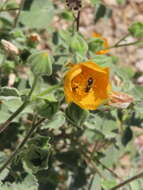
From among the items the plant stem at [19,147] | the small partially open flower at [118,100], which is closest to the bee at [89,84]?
the small partially open flower at [118,100]

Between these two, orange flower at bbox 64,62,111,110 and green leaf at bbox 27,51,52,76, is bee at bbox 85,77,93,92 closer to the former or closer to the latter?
orange flower at bbox 64,62,111,110

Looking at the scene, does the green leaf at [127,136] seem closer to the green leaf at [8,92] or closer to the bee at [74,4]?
the bee at [74,4]

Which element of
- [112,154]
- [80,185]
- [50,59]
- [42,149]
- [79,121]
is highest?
[50,59]

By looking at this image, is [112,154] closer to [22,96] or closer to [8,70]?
[8,70]

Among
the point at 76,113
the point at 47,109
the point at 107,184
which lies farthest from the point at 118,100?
the point at 107,184

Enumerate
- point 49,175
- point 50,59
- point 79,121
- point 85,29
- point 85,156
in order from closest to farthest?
1. point 50,59
2. point 79,121
3. point 49,175
4. point 85,156
5. point 85,29

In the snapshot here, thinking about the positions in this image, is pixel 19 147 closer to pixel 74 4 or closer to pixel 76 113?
pixel 76 113

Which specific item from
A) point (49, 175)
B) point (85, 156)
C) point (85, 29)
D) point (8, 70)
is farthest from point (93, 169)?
point (85, 29)

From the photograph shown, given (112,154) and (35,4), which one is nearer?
(35,4)
